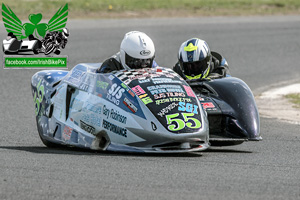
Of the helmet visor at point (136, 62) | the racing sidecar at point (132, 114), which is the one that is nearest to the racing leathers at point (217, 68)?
the helmet visor at point (136, 62)

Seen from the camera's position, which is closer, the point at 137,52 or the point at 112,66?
the point at 137,52

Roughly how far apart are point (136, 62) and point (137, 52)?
0.41 ft

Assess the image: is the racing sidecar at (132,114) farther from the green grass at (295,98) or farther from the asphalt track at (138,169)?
the green grass at (295,98)

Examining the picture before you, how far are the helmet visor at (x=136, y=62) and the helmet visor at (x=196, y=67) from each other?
1.06m

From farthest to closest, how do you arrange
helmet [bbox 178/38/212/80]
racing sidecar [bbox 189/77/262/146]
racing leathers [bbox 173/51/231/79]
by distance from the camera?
racing leathers [bbox 173/51/231/79]
helmet [bbox 178/38/212/80]
racing sidecar [bbox 189/77/262/146]

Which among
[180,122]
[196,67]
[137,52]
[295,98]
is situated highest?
[137,52]

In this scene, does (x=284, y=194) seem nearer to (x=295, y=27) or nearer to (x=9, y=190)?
(x=9, y=190)

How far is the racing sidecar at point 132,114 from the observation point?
23.0ft

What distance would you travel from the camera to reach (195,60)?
901 cm

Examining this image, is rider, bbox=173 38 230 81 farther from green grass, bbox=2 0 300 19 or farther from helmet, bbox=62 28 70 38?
green grass, bbox=2 0 300 19

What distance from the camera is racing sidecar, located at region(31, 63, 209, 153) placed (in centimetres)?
701

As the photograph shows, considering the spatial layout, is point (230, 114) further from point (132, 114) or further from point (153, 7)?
point (153, 7)

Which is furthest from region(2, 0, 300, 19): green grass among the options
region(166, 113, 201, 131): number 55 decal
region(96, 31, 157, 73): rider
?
region(166, 113, 201, 131): number 55 decal

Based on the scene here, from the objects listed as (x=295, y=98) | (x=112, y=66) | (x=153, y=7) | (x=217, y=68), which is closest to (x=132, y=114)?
(x=112, y=66)
